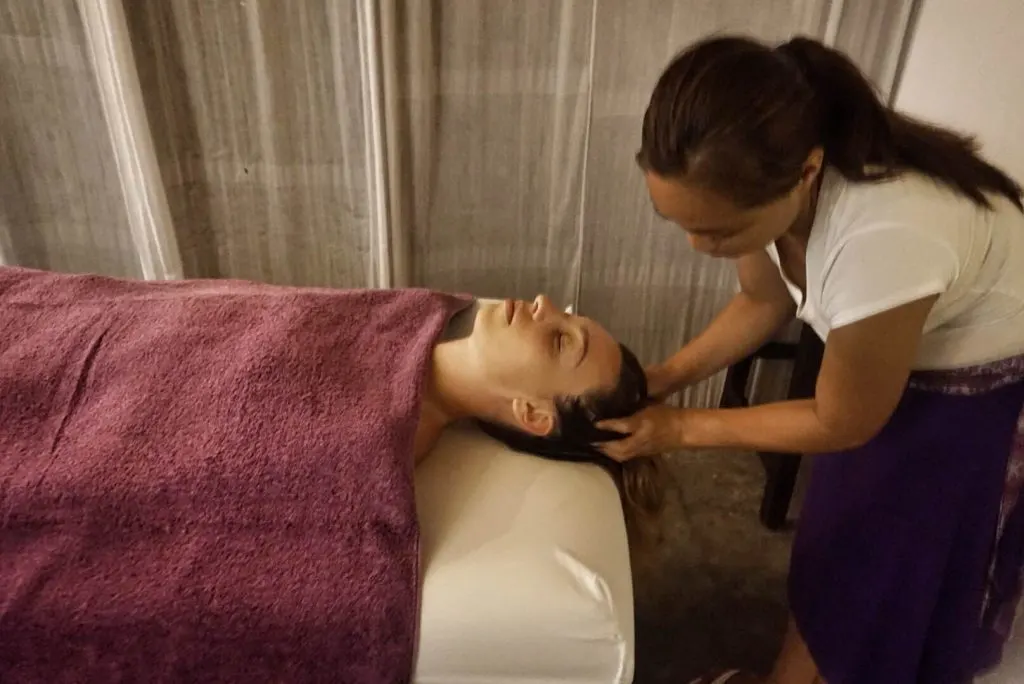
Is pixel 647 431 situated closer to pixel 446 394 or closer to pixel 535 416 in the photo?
pixel 535 416

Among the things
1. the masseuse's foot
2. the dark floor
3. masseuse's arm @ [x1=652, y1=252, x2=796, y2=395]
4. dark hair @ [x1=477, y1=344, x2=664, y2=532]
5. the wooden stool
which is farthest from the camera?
the wooden stool

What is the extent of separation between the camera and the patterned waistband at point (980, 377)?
109 cm

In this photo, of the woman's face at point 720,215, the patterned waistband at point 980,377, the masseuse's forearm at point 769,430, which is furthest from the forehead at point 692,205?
the patterned waistband at point 980,377

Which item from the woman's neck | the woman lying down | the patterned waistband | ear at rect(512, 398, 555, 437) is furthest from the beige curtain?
the patterned waistband

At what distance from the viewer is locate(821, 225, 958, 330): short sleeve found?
0.92m

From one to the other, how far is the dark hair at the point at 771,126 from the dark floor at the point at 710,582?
2.37ft

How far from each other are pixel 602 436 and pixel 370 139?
35.5 inches

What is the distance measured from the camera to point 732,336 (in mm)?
1368

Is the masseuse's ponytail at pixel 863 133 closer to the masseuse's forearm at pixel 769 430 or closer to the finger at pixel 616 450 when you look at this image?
the masseuse's forearm at pixel 769 430

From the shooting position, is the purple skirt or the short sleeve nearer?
the short sleeve

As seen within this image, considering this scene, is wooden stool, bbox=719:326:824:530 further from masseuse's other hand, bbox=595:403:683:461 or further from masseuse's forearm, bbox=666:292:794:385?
masseuse's other hand, bbox=595:403:683:461

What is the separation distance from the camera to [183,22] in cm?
170

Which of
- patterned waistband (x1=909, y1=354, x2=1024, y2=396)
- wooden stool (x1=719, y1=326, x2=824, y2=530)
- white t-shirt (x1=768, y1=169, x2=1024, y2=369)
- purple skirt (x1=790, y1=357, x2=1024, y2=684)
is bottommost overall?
wooden stool (x1=719, y1=326, x2=824, y2=530)

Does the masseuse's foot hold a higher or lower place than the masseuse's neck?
lower
